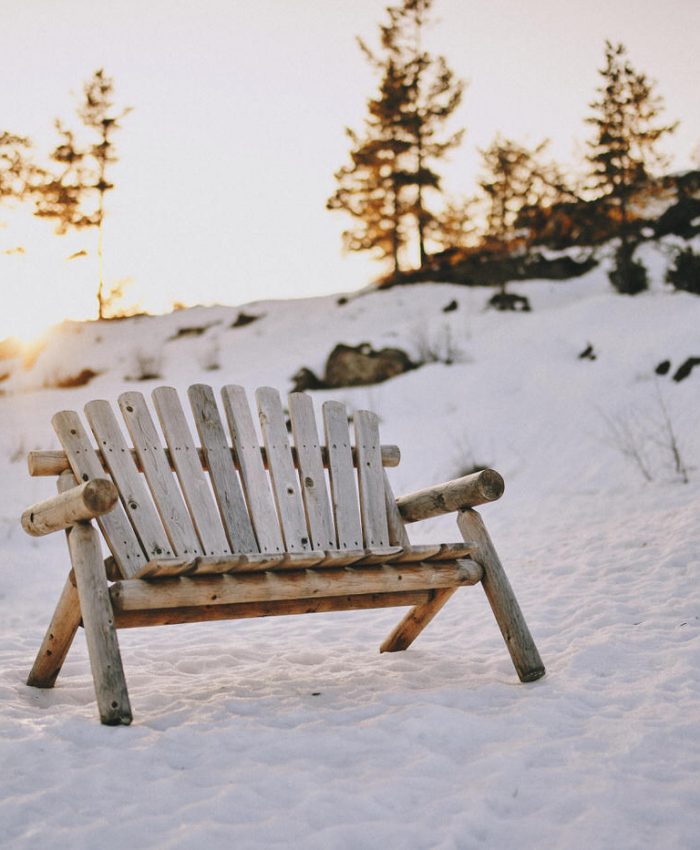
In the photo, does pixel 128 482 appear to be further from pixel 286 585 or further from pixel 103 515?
pixel 286 585

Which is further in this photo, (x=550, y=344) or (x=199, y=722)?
(x=550, y=344)

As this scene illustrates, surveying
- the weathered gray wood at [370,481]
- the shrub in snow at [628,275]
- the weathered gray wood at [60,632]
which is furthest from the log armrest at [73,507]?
the shrub in snow at [628,275]

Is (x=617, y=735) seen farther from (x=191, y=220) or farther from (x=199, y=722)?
(x=191, y=220)

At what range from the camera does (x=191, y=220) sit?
14.7 metres

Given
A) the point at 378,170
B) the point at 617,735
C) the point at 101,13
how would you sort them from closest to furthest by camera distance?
the point at 617,735
the point at 101,13
the point at 378,170

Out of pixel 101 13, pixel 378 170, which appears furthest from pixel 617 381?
pixel 378 170

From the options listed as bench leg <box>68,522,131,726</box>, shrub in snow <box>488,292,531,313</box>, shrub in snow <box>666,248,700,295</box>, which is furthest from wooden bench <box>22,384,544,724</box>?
shrub in snow <box>488,292,531,313</box>

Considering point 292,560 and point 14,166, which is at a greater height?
point 14,166

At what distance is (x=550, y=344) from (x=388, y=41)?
1466cm

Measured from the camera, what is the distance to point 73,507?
233 centimetres

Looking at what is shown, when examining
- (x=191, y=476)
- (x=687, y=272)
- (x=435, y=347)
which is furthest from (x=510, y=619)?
(x=687, y=272)

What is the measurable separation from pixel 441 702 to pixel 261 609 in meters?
0.69

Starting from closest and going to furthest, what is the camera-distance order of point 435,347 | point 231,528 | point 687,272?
point 231,528
point 435,347
point 687,272

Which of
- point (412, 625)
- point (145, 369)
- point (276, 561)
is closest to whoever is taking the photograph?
point (276, 561)
